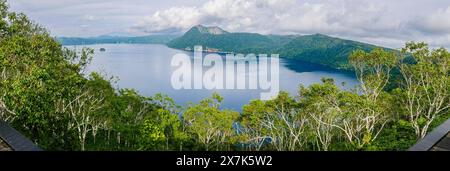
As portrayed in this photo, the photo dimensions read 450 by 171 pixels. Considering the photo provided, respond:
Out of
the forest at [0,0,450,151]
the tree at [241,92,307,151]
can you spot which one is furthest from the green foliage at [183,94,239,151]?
the tree at [241,92,307,151]

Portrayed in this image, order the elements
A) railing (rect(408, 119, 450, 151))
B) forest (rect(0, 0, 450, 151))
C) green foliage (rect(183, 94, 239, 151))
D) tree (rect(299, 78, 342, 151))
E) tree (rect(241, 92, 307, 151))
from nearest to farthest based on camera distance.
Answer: railing (rect(408, 119, 450, 151))
forest (rect(0, 0, 450, 151))
tree (rect(299, 78, 342, 151))
tree (rect(241, 92, 307, 151))
green foliage (rect(183, 94, 239, 151))

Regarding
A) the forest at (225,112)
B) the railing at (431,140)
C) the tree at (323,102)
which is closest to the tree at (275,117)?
the forest at (225,112)

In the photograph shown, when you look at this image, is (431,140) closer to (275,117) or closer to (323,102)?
(323,102)

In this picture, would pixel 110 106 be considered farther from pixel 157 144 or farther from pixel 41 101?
pixel 41 101

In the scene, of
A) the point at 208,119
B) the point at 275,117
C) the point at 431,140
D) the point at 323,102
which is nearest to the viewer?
the point at 431,140

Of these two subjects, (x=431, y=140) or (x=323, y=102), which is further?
(x=323, y=102)

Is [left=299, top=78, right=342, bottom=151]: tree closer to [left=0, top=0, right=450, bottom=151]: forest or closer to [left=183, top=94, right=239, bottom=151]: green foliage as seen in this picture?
[left=0, top=0, right=450, bottom=151]: forest

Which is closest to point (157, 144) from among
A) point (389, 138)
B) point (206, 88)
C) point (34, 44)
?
point (34, 44)

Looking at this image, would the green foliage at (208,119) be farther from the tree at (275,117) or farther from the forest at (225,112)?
the tree at (275,117)

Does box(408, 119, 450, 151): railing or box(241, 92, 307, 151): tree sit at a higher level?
box(408, 119, 450, 151): railing

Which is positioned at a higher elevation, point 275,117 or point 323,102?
point 323,102

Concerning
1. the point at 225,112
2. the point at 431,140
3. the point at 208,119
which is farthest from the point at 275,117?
the point at 431,140
